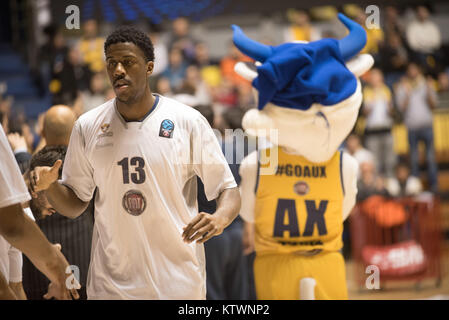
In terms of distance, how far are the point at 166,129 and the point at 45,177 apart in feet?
1.78

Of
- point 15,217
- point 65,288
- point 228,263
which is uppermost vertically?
point 15,217

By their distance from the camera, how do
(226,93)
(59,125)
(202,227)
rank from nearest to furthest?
(202,227), (59,125), (226,93)

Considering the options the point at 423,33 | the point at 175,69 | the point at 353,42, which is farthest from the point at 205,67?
the point at 353,42

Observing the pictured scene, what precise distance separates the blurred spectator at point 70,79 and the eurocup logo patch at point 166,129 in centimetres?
92

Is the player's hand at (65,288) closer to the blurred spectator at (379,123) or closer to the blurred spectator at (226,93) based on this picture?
the blurred spectator at (226,93)

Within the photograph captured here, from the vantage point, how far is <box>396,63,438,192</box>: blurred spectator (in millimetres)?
8383

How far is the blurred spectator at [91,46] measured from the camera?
13.0 ft

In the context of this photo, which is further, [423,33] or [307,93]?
[423,33]

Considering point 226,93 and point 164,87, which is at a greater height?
point 164,87

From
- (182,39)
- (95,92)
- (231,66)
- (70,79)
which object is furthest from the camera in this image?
(231,66)

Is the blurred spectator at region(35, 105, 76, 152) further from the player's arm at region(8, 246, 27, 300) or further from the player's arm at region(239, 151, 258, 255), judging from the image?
the player's arm at region(239, 151, 258, 255)

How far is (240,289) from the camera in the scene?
14.3 ft

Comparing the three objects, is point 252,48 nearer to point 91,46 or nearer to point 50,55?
point 91,46

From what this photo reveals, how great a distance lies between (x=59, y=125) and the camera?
348 cm
